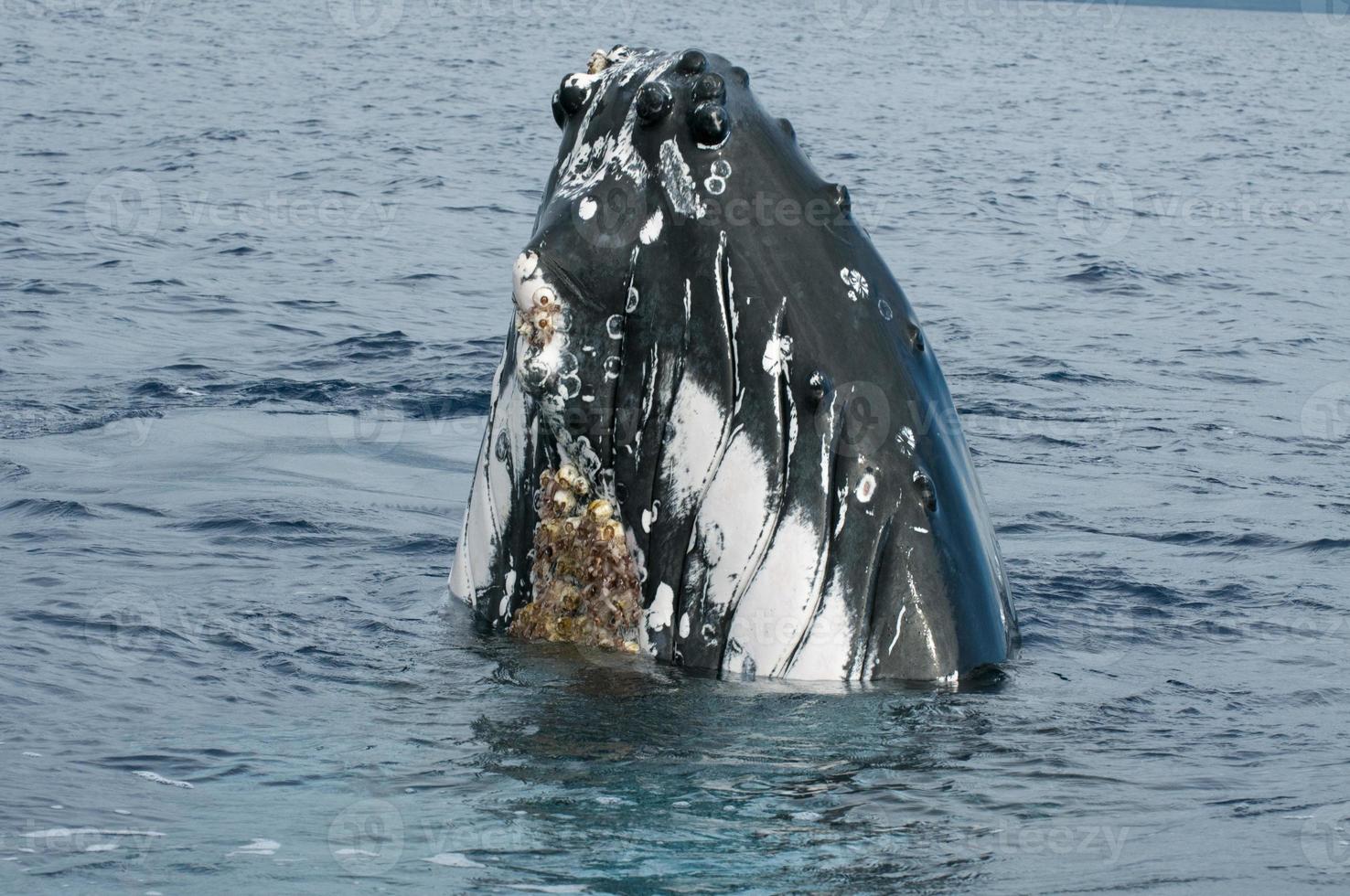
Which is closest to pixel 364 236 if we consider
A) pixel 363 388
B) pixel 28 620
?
pixel 363 388

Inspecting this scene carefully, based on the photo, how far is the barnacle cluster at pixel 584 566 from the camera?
5.32 meters

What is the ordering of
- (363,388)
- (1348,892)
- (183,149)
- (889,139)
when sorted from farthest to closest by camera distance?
(889,139)
(183,149)
(363,388)
(1348,892)

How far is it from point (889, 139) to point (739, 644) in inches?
1102

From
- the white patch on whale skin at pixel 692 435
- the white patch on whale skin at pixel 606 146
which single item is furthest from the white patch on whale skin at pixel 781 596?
the white patch on whale skin at pixel 606 146

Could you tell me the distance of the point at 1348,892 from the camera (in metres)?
4.23

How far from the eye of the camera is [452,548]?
27.9ft

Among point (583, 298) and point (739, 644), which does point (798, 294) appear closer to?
point (583, 298)
